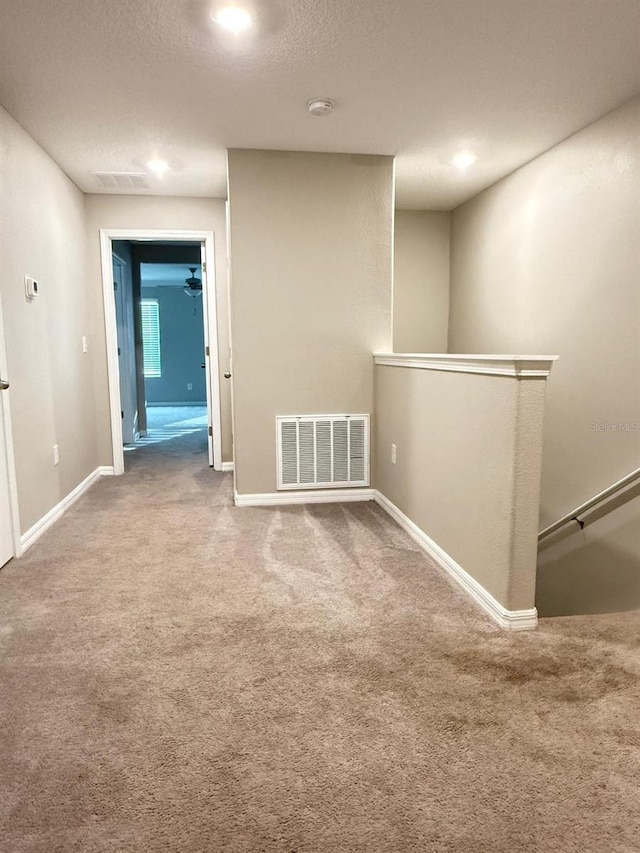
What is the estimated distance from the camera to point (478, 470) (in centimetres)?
221

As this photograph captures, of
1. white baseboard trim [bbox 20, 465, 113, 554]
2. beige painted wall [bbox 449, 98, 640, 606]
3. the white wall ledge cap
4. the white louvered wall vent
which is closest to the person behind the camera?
the white wall ledge cap

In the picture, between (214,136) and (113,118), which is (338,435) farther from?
(113,118)

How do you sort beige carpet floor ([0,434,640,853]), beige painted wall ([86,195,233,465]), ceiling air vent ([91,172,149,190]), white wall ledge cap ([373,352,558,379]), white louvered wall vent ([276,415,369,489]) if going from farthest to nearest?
1. beige painted wall ([86,195,233,465])
2. ceiling air vent ([91,172,149,190])
3. white louvered wall vent ([276,415,369,489])
4. white wall ledge cap ([373,352,558,379])
5. beige carpet floor ([0,434,640,853])

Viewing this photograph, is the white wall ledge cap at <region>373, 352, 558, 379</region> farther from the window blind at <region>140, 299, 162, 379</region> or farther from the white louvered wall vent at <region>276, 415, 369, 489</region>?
the window blind at <region>140, 299, 162, 379</region>

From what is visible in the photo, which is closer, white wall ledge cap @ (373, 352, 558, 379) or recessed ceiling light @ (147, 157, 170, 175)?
white wall ledge cap @ (373, 352, 558, 379)

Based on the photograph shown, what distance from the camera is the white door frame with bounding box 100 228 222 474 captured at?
4469 millimetres

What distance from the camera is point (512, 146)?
3375mm

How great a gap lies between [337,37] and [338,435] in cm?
225

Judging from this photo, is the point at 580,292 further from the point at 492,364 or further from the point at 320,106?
the point at 320,106

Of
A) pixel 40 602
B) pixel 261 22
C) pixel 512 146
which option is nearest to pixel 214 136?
pixel 261 22

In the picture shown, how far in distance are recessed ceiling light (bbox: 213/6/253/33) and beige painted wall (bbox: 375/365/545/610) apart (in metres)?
1.61

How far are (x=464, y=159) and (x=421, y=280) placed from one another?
150 centimetres

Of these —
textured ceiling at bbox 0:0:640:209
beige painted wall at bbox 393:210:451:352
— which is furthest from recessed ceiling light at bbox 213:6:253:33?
beige painted wall at bbox 393:210:451:352

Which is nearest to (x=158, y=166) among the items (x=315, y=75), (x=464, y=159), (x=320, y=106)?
(x=320, y=106)
